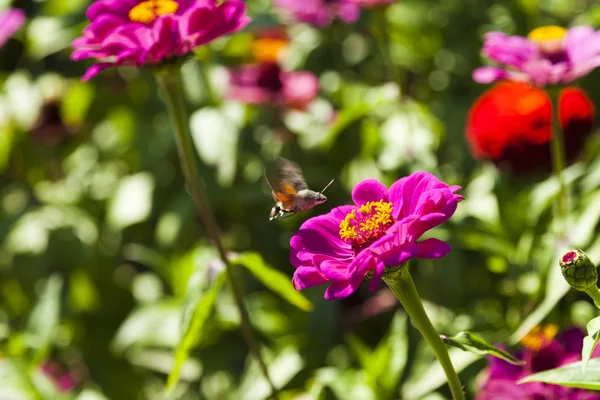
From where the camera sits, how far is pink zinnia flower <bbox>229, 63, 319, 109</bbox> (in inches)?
59.2

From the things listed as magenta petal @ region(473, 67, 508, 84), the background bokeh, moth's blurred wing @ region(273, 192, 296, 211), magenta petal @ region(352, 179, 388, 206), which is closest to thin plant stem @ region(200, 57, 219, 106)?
the background bokeh

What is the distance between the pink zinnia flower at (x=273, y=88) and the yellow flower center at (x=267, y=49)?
99 millimetres

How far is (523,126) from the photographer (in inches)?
45.8

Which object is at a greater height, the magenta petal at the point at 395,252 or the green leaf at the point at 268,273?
the magenta petal at the point at 395,252

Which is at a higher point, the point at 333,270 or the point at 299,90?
the point at 333,270

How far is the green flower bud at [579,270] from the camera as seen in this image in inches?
22.9

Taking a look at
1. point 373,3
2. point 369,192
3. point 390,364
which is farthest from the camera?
point 373,3

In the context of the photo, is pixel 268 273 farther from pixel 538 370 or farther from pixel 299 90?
pixel 299 90

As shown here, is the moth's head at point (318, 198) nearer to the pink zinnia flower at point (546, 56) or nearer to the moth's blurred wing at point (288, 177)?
the moth's blurred wing at point (288, 177)

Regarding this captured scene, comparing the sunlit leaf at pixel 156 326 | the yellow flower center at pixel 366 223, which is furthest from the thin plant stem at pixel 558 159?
the sunlit leaf at pixel 156 326

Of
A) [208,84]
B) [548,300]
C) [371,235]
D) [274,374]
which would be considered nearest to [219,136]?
[208,84]

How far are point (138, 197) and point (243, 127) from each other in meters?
0.26

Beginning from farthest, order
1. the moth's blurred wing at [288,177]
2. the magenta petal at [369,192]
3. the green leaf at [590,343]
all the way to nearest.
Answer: the moth's blurred wing at [288,177], the magenta petal at [369,192], the green leaf at [590,343]

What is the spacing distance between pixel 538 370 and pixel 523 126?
18.8 inches
